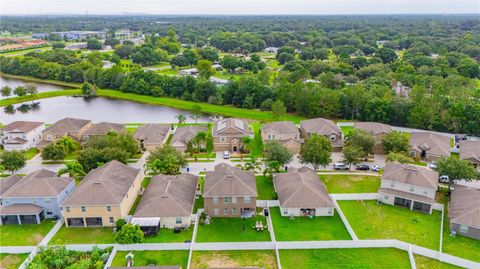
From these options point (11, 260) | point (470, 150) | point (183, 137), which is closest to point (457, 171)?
point (470, 150)

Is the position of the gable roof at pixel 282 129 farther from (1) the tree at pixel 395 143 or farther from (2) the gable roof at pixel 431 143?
(2) the gable roof at pixel 431 143

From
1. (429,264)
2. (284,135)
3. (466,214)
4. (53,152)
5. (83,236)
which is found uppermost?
(284,135)

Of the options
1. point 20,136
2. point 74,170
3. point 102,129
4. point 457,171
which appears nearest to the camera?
point 457,171

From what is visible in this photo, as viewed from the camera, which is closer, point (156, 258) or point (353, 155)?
point (156, 258)

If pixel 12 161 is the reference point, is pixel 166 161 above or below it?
above

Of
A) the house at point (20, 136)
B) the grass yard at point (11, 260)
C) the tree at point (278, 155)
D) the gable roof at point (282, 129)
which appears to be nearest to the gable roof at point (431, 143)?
the gable roof at point (282, 129)

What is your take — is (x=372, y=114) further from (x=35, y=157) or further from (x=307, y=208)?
(x=35, y=157)

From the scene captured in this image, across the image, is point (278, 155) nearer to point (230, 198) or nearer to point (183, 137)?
point (230, 198)

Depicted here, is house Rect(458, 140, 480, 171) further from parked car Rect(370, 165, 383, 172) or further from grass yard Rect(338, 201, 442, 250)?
grass yard Rect(338, 201, 442, 250)
